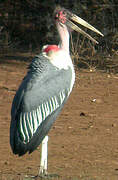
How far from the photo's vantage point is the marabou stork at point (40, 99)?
4816mm

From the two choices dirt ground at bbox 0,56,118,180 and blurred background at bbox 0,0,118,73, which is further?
blurred background at bbox 0,0,118,73

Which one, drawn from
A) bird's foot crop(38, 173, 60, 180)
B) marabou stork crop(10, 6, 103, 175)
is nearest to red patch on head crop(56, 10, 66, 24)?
marabou stork crop(10, 6, 103, 175)

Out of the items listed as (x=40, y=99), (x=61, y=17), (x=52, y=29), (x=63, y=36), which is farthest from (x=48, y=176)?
(x=52, y=29)

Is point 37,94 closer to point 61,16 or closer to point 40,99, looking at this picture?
point 40,99

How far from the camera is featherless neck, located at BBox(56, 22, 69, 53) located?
5573mm

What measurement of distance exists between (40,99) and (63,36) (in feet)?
3.02

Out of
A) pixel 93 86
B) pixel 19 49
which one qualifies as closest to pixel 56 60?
pixel 93 86

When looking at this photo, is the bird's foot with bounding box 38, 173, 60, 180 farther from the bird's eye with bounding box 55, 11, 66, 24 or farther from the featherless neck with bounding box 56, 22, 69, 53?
the bird's eye with bounding box 55, 11, 66, 24

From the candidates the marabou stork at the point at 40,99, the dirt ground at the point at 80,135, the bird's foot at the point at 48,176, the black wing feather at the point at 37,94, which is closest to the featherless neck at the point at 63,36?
the marabou stork at the point at 40,99

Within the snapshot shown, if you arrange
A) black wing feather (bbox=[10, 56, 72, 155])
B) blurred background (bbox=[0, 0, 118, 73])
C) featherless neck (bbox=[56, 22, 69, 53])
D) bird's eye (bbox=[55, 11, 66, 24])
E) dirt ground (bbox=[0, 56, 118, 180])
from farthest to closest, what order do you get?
1. blurred background (bbox=[0, 0, 118, 73])
2. bird's eye (bbox=[55, 11, 66, 24])
3. featherless neck (bbox=[56, 22, 69, 53])
4. dirt ground (bbox=[0, 56, 118, 180])
5. black wing feather (bbox=[10, 56, 72, 155])

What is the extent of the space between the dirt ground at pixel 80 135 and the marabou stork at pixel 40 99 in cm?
33

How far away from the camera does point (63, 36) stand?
18.5ft

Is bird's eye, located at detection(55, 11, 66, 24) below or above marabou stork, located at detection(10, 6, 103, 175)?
above

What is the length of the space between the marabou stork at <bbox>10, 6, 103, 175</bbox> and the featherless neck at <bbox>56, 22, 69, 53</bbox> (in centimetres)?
28
